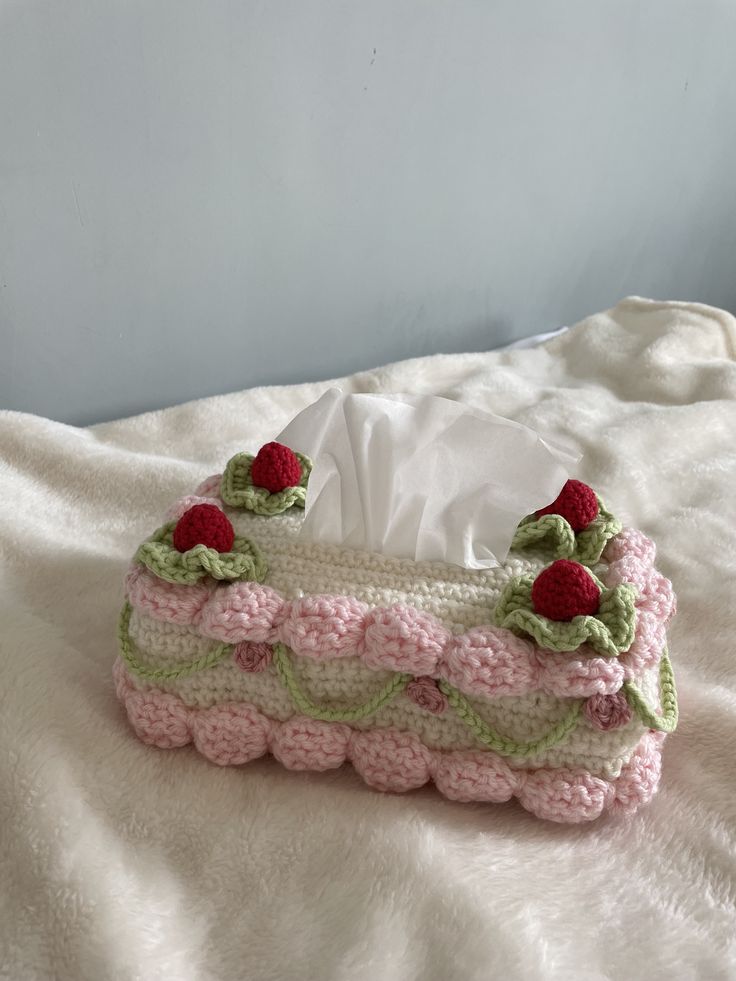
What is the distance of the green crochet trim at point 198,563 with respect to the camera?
68 centimetres

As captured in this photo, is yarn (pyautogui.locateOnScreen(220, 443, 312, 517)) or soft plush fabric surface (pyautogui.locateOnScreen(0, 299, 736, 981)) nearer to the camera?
soft plush fabric surface (pyautogui.locateOnScreen(0, 299, 736, 981))

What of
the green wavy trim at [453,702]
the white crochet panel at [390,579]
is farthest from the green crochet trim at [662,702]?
the white crochet panel at [390,579]

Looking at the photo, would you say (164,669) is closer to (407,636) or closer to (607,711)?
(407,636)

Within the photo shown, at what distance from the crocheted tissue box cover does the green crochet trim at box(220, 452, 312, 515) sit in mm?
26

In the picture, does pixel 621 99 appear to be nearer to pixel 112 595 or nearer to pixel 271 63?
pixel 271 63

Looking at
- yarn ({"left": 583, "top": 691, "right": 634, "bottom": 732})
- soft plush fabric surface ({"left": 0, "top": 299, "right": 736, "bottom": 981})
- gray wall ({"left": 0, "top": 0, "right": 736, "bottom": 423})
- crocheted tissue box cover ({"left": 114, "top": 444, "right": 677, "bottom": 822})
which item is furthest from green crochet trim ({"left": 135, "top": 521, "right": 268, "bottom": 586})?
gray wall ({"left": 0, "top": 0, "right": 736, "bottom": 423})

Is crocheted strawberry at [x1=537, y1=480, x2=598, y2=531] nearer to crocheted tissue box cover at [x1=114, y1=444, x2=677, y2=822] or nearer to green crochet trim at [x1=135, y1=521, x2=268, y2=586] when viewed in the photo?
crocheted tissue box cover at [x1=114, y1=444, x2=677, y2=822]

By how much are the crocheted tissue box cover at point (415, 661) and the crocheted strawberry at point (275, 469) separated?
0.05 m

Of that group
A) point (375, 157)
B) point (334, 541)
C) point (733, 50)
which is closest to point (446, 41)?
point (375, 157)

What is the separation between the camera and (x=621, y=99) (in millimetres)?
1481

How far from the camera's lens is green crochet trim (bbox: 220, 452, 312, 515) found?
2.46ft

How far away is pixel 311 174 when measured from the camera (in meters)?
1.18

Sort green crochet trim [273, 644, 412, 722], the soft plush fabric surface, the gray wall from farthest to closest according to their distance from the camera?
1. the gray wall
2. green crochet trim [273, 644, 412, 722]
3. the soft plush fabric surface

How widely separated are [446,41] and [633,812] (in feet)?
3.30
